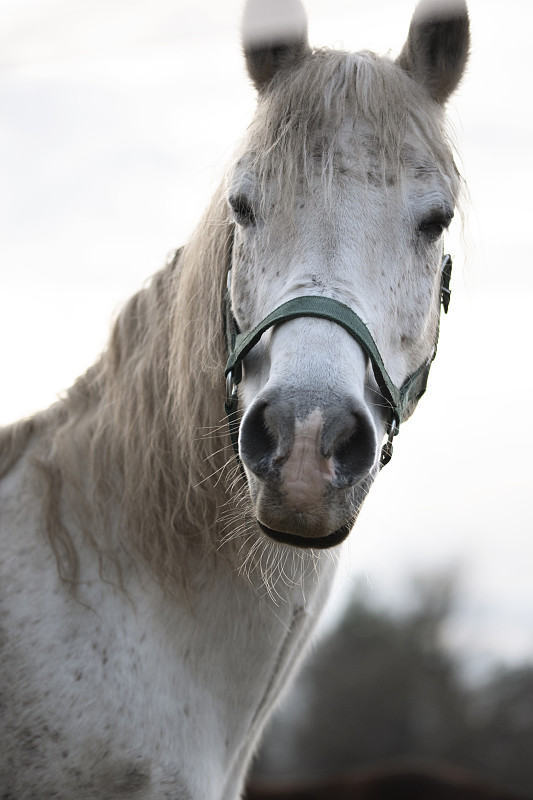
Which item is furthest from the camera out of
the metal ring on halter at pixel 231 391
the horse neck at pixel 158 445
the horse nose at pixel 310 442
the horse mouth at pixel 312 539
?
the horse neck at pixel 158 445

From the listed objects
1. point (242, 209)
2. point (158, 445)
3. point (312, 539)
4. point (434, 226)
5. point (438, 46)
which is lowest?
point (312, 539)

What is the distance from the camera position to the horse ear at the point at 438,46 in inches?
98.1

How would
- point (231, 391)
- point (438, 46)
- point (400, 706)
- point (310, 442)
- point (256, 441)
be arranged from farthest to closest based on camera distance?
point (400, 706), point (438, 46), point (231, 391), point (256, 441), point (310, 442)

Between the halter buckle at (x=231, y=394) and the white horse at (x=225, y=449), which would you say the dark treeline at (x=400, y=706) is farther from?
the halter buckle at (x=231, y=394)

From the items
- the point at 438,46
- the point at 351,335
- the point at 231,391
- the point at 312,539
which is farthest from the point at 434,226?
the point at 312,539

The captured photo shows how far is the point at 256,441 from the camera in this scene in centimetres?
187

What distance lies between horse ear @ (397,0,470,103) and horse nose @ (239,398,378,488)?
1.38 metres

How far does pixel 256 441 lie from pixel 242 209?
32.5 inches

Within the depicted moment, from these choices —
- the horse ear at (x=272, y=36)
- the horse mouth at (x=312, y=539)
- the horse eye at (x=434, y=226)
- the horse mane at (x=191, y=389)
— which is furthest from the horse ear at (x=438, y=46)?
the horse mouth at (x=312, y=539)

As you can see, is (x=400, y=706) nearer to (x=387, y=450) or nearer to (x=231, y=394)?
(x=387, y=450)

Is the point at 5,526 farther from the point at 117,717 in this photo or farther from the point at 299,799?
the point at 299,799

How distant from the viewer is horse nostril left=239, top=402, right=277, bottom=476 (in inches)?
72.4

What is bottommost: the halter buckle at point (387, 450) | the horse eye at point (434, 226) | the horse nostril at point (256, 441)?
the horse nostril at point (256, 441)

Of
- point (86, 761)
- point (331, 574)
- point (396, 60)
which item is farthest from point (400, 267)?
point (86, 761)
